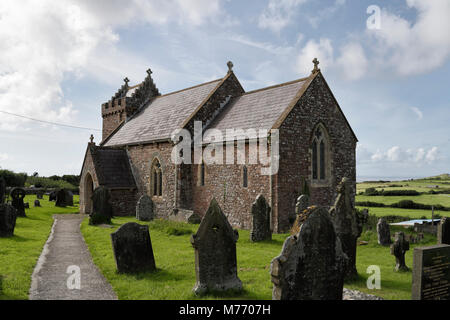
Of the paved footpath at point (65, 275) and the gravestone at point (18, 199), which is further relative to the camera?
the gravestone at point (18, 199)

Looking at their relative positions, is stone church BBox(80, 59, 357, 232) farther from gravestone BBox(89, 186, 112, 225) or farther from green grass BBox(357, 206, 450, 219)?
green grass BBox(357, 206, 450, 219)

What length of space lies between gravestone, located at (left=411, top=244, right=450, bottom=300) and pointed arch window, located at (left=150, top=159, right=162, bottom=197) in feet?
60.0

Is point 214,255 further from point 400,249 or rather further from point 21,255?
point 21,255

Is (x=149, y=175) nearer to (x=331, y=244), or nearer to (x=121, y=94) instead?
(x=121, y=94)

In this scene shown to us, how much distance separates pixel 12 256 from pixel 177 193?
35.1ft

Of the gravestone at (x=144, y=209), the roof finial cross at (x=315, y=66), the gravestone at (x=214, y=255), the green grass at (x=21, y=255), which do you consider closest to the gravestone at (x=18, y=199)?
the green grass at (x=21, y=255)

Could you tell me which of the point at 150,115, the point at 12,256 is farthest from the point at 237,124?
the point at 12,256

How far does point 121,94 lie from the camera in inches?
1347

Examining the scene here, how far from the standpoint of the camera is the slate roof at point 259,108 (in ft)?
Answer: 58.9

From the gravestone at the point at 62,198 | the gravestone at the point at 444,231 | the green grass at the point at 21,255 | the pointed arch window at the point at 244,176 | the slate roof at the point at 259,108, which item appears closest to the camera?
the green grass at the point at 21,255

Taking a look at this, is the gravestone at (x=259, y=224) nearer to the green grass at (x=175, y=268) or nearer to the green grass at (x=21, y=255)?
the green grass at (x=175, y=268)

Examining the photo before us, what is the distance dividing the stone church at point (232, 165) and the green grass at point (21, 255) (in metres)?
6.37

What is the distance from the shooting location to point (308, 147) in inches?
698

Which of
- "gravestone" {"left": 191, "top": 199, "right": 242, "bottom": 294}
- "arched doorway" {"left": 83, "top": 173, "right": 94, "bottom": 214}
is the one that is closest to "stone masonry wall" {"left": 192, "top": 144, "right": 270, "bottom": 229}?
"gravestone" {"left": 191, "top": 199, "right": 242, "bottom": 294}
